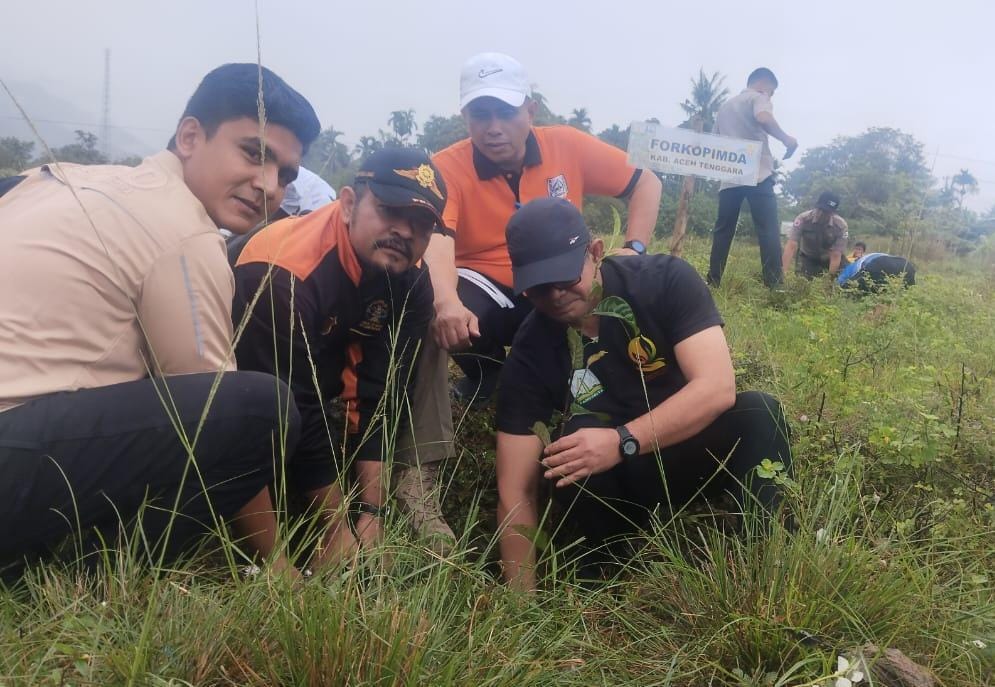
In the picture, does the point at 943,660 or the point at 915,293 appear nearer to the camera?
the point at 943,660

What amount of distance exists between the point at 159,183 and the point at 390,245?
0.73m

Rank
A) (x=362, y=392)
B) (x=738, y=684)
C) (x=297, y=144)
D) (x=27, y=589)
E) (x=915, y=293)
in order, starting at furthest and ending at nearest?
(x=915, y=293) → (x=362, y=392) → (x=297, y=144) → (x=27, y=589) → (x=738, y=684)

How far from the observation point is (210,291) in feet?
5.03

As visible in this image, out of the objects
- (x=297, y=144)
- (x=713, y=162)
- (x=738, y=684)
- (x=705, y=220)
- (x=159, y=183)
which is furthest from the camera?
(x=705, y=220)

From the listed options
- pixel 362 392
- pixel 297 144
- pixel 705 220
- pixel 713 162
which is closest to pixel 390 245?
pixel 297 144

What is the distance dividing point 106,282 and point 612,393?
1.54m

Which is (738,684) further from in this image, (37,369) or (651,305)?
(37,369)

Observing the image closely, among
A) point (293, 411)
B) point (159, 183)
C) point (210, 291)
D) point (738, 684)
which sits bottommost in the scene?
point (738, 684)

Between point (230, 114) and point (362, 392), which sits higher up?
point (230, 114)

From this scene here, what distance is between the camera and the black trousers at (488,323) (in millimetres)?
2988

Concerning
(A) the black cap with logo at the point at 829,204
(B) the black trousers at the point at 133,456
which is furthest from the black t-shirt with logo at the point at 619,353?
(A) the black cap with logo at the point at 829,204

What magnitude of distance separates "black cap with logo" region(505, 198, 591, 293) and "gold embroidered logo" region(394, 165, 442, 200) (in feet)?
0.99

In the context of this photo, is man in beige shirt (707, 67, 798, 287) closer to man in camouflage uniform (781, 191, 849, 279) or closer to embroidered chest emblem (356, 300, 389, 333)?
man in camouflage uniform (781, 191, 849, 279)

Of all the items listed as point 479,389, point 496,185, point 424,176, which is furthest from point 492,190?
point 424,176
